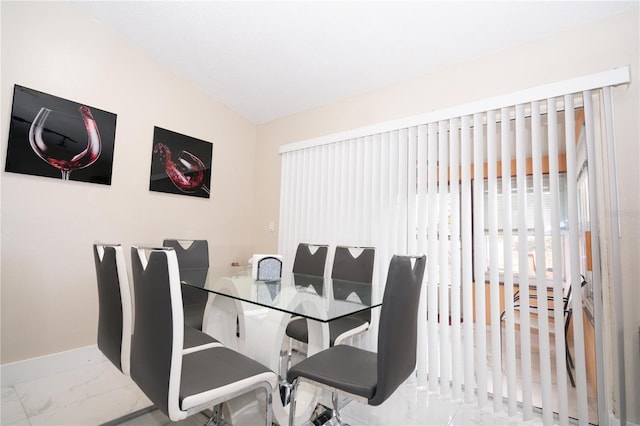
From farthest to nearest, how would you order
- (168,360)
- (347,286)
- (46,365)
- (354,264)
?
(354,264)
(46,365)
(347,286)
(168,360)

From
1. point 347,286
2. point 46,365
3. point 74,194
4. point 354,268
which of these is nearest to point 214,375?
point 347,286

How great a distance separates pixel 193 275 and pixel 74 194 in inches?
54.3

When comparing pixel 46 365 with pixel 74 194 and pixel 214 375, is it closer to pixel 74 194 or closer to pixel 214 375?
pixel 74 194

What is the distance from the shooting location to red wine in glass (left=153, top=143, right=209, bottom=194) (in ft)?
10.9

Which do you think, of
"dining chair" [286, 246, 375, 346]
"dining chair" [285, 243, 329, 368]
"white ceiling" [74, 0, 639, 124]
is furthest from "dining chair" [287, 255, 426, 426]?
"white ceiling" [74, 0, 639, 124]

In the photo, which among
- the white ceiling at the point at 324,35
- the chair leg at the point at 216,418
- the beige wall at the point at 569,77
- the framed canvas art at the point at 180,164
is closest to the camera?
the chair leg at the point at 216,418

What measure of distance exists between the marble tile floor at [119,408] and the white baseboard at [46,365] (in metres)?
0.06

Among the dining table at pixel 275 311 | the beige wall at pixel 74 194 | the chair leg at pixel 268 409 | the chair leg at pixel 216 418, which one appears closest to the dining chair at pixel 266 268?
the dining table at pixel 275 311

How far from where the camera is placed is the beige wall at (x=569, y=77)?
1.86m

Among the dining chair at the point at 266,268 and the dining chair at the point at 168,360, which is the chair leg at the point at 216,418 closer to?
the dining chair at the point at 168,360

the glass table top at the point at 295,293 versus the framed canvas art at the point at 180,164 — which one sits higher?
the framed canvas art at the point at 180,164

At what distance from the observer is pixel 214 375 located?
134 cm

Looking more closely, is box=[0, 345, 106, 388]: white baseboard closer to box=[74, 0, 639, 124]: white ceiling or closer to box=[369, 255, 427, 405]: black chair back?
box=[369, 255, 427, 405]: black chair back

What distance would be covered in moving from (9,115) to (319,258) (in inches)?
108
